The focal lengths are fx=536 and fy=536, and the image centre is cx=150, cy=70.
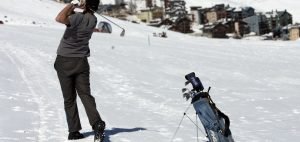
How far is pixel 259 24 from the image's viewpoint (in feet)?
358

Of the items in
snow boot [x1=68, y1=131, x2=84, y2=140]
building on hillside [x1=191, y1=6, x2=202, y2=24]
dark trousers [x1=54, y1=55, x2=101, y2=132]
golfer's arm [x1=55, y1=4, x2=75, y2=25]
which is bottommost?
building on hillside [x1=191, y1=6, x2=202, y2=24]

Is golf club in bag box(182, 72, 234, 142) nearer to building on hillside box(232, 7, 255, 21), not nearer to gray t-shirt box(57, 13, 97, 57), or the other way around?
gray t-shirt box(57, 13, 97, 57)

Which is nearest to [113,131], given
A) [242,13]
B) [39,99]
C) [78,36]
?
[78,36]

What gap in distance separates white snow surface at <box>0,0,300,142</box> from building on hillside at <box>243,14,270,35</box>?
284 ft

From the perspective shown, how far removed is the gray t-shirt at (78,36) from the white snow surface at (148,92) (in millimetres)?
1039

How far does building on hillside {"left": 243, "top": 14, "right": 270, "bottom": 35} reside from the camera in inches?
4304

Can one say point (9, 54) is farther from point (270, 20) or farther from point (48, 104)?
point (270, 20)

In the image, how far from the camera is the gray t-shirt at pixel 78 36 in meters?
5.63

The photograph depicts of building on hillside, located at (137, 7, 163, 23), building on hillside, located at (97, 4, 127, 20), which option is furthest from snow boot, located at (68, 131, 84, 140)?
building on hillside, located at (137, 7, 163, 23)

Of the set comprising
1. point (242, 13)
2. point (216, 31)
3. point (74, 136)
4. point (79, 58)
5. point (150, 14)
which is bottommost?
point (216, 31)

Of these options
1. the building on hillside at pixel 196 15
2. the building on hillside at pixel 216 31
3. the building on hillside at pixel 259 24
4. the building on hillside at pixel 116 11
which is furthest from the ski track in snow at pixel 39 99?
the building on hillside at pixel 116 11

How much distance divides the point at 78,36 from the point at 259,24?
106m

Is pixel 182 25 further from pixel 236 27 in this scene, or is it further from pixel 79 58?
pixel 79 58

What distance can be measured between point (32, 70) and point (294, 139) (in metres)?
8.73
